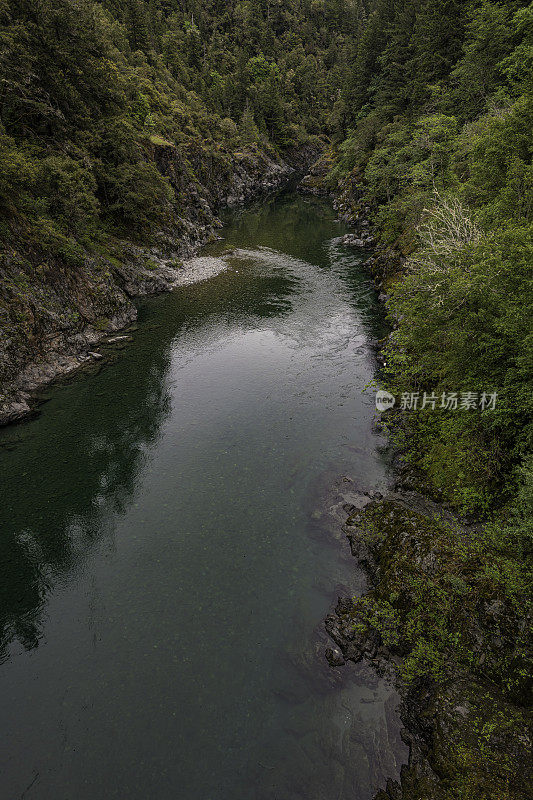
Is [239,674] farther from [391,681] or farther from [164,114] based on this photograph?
[164,114]

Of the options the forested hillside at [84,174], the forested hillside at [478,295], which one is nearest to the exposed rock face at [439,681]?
the forested hillside at [478,295]

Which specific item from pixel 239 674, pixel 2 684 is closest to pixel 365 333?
pixel 239 674

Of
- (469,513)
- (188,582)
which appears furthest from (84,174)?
(469,513)

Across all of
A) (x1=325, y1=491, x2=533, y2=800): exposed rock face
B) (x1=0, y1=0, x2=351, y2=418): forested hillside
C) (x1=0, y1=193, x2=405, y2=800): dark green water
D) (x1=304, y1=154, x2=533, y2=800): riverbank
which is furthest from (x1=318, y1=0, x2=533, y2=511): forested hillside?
(x1=0, y1=0, x2=351, y2=418): forested hillside

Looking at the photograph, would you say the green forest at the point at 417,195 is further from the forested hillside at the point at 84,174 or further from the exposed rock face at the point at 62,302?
the exposed rock face at the point at 62,302

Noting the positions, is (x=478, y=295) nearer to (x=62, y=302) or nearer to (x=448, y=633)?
(x=448, y=633)
